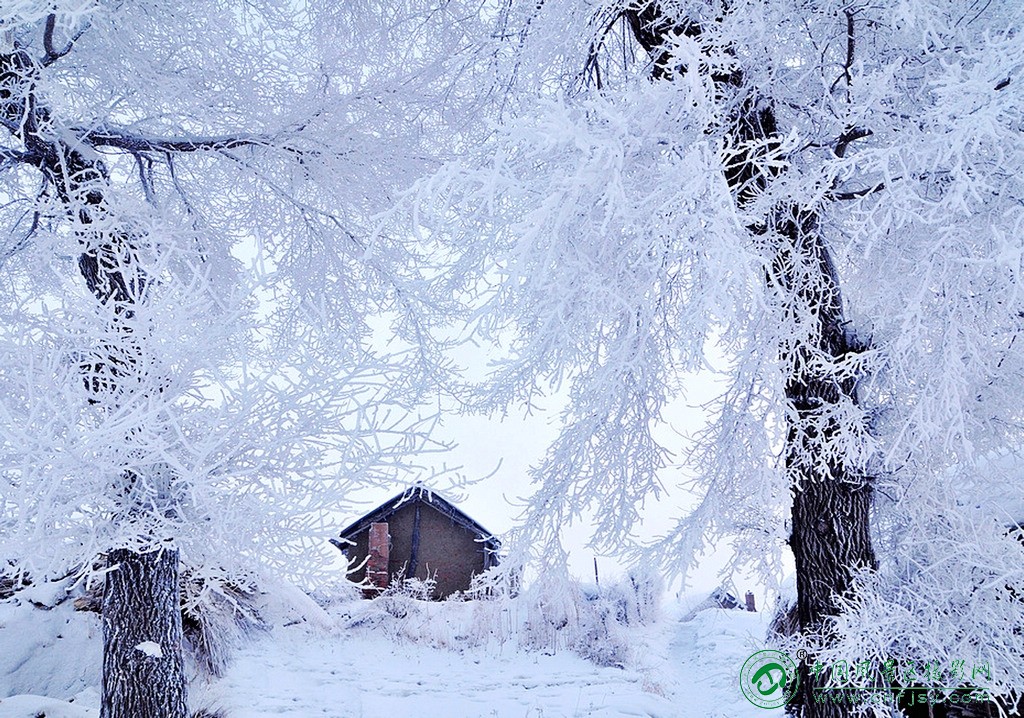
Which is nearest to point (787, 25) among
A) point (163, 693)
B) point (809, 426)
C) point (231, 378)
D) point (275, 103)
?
point (809, 426)

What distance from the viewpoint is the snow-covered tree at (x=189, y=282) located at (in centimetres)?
379

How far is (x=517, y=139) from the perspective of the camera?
326 cm

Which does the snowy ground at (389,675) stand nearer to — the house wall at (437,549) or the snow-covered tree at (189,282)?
the snow-covered tree at (189,282)

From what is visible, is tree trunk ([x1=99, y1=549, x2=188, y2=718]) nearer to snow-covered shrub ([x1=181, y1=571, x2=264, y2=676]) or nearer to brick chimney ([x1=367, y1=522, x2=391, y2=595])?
snow-covered shrub ([x1=181, y1=571, x2=264, y2=676])

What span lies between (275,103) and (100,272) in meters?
2.24

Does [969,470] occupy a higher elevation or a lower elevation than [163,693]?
higher

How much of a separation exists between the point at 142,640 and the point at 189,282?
9.83ft

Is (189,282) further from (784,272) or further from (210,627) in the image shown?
(784,272)

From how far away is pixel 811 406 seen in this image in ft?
13.9

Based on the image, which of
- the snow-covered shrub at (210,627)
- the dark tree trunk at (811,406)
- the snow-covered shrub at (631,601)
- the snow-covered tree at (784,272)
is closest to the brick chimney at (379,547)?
the snow-covered shrub at (631,601)

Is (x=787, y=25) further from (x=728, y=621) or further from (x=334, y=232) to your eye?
(x=728, y=621)

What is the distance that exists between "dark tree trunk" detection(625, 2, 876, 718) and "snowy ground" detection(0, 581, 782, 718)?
2.81 feet

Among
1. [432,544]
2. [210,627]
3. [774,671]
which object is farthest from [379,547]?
[774,671]

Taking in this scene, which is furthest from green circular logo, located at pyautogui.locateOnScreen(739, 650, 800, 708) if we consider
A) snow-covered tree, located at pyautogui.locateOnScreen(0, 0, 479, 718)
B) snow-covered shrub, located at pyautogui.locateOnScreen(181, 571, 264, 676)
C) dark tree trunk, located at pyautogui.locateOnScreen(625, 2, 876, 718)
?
snow-covered shrub, located at pyautogui.locateOnScreen(181, 571, 264, 676)
